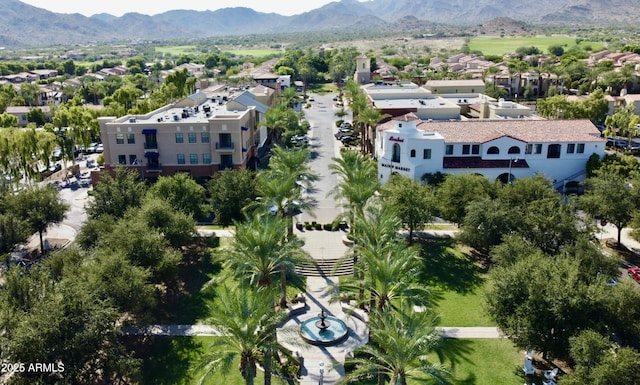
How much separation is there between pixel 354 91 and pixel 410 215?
5888cm

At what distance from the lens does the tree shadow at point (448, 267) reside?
43.0m

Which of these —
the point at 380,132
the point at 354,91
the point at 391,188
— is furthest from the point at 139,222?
the point at 354,91

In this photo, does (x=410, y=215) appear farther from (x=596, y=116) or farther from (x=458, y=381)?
(x=596, y=116)

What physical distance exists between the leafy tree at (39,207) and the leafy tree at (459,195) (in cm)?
3775

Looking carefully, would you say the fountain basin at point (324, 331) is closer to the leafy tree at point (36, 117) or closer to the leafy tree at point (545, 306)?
the leafy tree at point (545, 306)

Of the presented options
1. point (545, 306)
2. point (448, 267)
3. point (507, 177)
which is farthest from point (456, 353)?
point (507, 177)

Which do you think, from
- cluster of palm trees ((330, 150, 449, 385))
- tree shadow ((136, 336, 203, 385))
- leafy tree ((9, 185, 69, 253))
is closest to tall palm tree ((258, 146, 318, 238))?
cluster of palm trees ((330, 150, 449, 385))

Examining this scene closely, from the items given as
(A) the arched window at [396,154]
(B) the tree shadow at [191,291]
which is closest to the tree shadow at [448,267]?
(A) the arched window at [396,154]

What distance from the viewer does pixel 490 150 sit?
212 feet

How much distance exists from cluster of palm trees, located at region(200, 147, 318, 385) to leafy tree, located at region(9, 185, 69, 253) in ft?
62.0

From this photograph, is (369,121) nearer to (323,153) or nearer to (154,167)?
(323,153)

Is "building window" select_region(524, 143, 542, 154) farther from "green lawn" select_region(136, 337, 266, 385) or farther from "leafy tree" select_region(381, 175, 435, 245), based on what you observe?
"green lawn" select_region(136, 337, 266, 385)

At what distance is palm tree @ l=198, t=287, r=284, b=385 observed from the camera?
Answer: 23.8m

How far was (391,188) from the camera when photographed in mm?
49469
